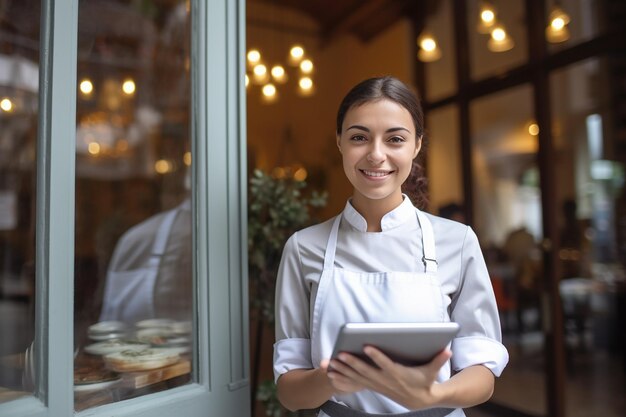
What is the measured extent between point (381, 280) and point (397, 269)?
0.05 m

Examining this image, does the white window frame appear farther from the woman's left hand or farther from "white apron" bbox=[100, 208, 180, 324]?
"white apron" bbox=[100, 208, 180, 324]

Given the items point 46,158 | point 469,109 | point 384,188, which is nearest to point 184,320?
point 46,158

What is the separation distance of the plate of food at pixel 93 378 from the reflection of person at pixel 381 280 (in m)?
0.46

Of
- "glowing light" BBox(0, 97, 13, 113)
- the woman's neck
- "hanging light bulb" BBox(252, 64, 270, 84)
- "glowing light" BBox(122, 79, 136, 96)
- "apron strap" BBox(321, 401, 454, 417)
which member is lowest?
"apron strap" BBox(321, 401, 454, 417)

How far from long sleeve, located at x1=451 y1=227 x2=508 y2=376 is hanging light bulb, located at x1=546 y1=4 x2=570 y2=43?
9.61ft

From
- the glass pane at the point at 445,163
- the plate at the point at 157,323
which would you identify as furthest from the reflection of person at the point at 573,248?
the plate at the point at 157,323

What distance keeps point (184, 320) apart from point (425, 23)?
4.14 metres

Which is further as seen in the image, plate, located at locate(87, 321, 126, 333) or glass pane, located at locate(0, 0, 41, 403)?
plate, located at locate(87, 321, 126, 333)

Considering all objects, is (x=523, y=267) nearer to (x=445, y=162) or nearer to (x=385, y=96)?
(x=445, y=162)

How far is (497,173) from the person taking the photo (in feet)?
20.6

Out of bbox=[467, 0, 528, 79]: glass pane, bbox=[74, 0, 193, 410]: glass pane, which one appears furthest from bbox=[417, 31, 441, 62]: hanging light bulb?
bbox=[74, 0, 193, 410]: glass pane

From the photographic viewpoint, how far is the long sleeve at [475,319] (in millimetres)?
1021

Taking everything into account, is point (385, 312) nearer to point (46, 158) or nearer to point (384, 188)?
point (384, 188)

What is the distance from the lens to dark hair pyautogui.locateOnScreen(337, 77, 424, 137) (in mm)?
1057
